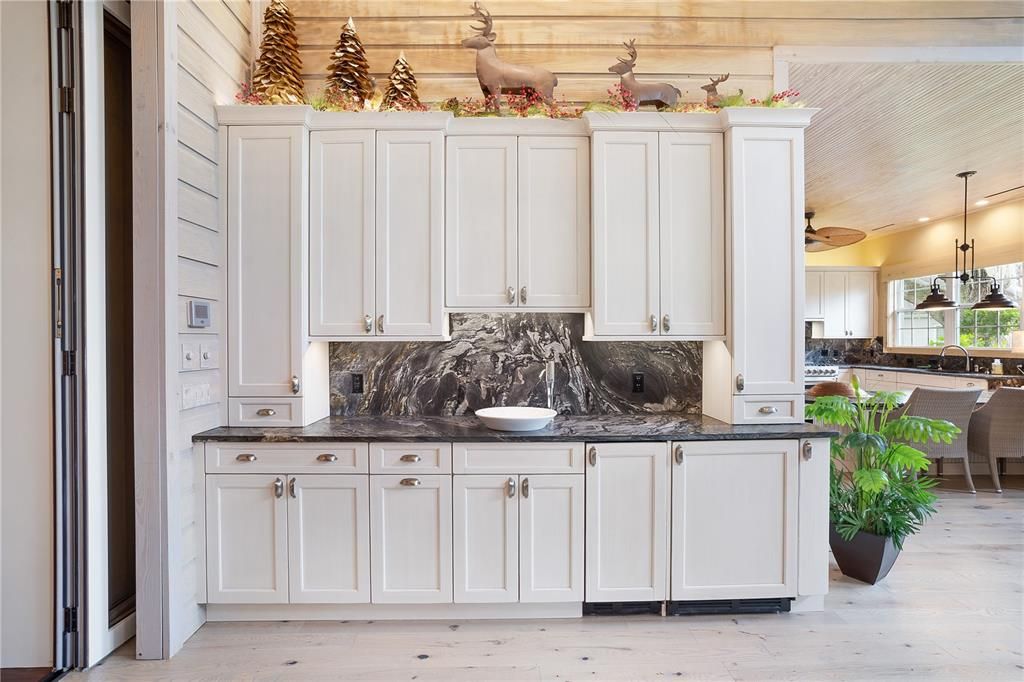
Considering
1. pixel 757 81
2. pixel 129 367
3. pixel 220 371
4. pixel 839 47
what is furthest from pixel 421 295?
pixel 839 47

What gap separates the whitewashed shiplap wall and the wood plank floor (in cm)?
34

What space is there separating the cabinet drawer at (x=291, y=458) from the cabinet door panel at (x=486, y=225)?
2.88 feet

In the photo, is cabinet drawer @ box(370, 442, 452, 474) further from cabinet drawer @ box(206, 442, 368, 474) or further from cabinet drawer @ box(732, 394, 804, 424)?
cabinet drawer @ box(732, 394, 804, 424)

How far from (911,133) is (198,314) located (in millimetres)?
5229

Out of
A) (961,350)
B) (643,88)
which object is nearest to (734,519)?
(643,88)

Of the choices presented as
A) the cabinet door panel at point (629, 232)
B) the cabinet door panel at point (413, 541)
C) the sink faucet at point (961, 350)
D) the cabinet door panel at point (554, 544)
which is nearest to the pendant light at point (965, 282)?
the sink faucet at point (961, 350)

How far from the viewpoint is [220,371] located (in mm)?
2535

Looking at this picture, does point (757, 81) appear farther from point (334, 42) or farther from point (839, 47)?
point (334, 42)

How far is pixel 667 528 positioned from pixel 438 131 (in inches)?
87.8

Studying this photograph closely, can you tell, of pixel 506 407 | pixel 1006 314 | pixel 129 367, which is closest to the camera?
pixel 129 367

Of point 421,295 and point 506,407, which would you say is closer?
point 421,295

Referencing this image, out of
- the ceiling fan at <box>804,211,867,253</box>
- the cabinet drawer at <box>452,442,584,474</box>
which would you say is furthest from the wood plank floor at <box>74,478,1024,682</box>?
the ceiling fan at <box>804,211,867,253</box>

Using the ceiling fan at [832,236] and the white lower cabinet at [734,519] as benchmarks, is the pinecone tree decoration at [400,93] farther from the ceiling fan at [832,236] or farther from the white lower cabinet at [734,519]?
the ceiling fan at [832,236]

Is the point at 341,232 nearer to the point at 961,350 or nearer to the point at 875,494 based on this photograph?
the point at 875,494
